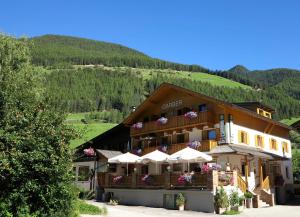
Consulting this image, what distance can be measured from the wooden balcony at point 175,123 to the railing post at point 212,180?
23.7ft

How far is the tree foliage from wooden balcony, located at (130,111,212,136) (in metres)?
17.8

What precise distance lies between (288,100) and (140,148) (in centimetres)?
8212

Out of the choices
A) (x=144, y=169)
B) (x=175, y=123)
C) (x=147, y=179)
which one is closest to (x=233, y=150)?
(x=147, y=179)

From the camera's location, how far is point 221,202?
24.2m

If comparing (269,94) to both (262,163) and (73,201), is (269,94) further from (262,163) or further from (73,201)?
(73,201)

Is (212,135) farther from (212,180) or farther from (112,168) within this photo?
(112,168)

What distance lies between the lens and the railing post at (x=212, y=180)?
24703mm

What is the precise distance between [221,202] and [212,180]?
1.42 meters

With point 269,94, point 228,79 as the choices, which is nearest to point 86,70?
point 228,79

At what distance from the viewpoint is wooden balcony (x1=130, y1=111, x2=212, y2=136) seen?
31.8m

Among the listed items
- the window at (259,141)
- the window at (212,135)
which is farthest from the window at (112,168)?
the window at (259,141)

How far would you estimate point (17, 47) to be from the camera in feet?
95.9

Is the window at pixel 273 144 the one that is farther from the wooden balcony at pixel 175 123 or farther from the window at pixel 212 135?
the wooden balcony at pixel 175 123

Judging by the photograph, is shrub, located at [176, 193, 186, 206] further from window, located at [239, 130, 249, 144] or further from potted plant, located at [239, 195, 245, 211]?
window, located at [239, 130, 249, 144]
